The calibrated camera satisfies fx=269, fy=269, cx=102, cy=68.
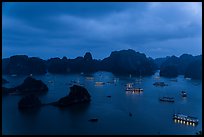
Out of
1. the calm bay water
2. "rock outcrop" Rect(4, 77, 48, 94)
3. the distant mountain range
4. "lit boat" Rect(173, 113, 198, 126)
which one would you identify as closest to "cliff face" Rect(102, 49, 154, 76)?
the distant mountain range

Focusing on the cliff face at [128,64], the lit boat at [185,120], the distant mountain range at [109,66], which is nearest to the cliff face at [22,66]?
the distant mountain range at [109,66]

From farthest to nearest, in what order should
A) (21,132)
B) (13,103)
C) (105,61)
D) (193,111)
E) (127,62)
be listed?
(105,61), (127,62), (13,103), (193,111), (21,132)

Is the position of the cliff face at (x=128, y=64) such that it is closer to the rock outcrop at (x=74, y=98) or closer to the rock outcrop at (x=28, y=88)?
the rock outcrop at (x=28, y=88)

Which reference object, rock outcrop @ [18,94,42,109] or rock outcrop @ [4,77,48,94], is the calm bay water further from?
rock outcrop @ [4,77,48,94]

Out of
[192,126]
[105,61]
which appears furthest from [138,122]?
[105,61]

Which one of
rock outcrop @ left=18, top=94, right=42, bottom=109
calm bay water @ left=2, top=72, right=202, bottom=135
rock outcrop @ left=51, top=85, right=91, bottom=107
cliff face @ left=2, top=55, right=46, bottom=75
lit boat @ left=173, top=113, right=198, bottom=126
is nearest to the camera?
calm bay water @ left=2, top=72, right=202, bottom=135

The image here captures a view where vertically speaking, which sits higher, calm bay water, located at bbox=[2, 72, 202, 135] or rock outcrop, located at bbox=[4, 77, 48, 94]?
rock outcrop, located at bbox=[4, 77, 48, 94]

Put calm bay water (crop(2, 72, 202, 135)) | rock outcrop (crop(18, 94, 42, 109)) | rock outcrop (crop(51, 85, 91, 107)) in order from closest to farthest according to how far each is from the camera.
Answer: calm bay water (crop(2, 72, 202, 135)), rock outcrop (crop(18, 94, 42, 109)), rock outcrop (crop(51, 85, 91, 107))

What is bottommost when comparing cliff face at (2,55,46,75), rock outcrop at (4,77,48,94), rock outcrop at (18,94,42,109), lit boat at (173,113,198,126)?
lit boat at (173,113,198,126)

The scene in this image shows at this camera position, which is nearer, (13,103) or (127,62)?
(13,103)

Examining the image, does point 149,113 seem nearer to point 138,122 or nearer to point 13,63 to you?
point 138,122
